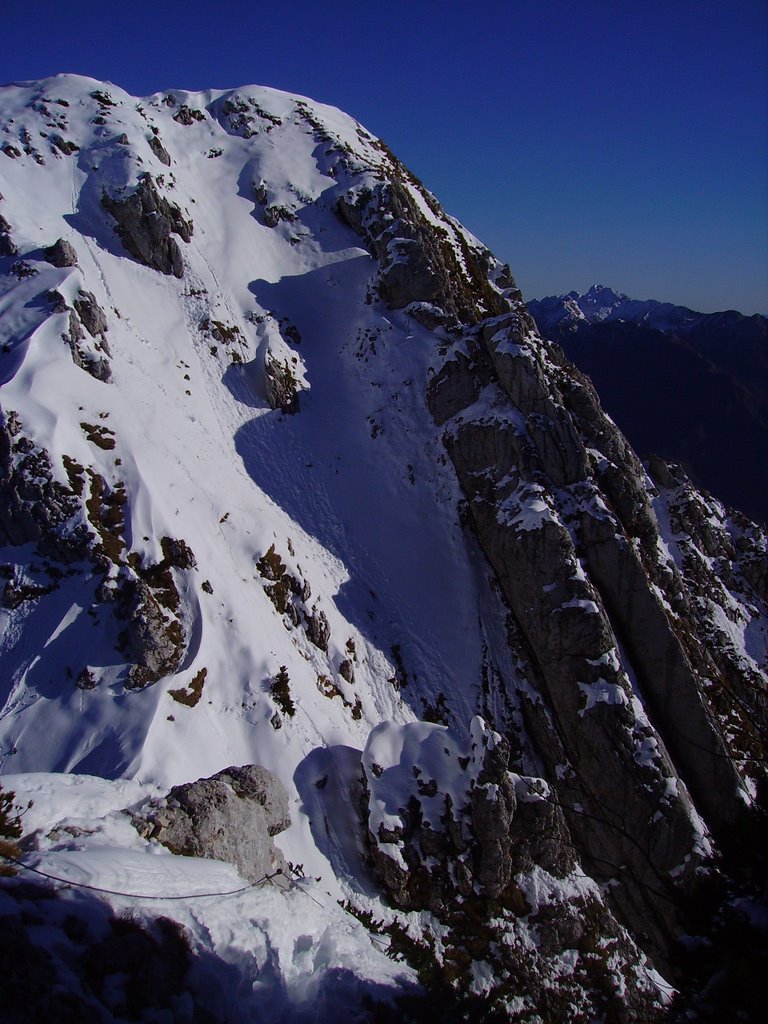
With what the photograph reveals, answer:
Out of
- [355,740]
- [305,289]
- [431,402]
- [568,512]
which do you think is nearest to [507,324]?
[431,402]

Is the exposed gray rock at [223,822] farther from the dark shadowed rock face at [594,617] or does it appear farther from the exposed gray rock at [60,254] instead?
the exposed gray rock at [60,254]

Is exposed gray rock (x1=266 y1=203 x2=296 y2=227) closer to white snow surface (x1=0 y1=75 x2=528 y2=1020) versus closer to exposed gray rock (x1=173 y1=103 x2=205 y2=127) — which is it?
white snow surface (x1=0 y1=75 x2=528 y2=1020)

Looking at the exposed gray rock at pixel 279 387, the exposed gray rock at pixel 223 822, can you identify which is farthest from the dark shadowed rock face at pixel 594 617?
the exposed gray rock at pixel 223 822

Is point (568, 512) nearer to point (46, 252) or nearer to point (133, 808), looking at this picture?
point (133, 808)

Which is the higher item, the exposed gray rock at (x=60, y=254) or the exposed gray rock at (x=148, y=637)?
the exposed gray rock at (x=60, y=254)

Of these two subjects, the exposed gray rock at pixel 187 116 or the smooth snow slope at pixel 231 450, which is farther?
the exposed gray rock at pixel 187 116

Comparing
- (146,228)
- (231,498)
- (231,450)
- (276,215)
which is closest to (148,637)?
(231,498)
